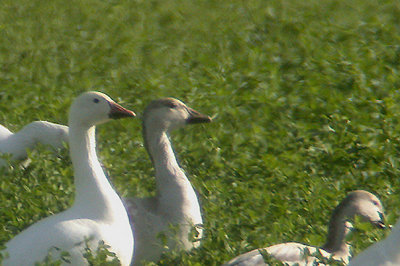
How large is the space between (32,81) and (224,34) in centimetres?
304

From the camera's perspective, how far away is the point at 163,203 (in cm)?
561

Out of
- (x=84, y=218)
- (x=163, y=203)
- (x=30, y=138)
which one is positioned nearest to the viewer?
(x=84, y=218)

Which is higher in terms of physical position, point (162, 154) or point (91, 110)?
point (91, 110)

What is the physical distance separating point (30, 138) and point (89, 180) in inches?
88.9

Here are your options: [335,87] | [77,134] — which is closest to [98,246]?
[77,134]

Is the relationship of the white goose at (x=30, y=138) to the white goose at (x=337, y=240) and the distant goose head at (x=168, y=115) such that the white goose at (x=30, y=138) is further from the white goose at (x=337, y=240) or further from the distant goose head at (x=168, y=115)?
the white goose at (x=337, y=240)

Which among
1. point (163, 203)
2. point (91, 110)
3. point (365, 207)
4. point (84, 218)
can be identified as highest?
point (91, 110)

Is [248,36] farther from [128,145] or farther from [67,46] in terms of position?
[128,145]

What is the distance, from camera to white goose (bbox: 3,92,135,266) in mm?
4703

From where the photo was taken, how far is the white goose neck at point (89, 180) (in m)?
4.98

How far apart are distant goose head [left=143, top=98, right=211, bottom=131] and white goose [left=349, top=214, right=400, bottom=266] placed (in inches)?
97.6

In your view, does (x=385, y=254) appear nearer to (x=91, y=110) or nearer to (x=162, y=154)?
(x=91, y=110)

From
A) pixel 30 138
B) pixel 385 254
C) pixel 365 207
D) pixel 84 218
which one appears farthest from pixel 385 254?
pixel 30 138

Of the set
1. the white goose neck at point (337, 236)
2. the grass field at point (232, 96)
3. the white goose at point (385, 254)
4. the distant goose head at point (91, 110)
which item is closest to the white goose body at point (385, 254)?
the white goose at point (385, 254)
